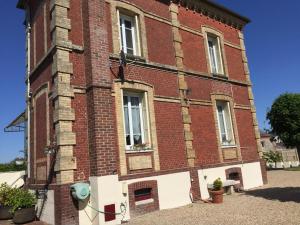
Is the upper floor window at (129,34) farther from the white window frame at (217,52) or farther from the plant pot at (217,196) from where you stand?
the plant pot at (217,196)

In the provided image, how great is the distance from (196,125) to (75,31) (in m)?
6.08

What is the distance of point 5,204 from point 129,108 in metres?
5.48

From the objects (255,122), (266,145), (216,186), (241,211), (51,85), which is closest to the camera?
(241,211)

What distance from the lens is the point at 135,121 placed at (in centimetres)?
1070

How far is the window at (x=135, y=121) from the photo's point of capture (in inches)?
407

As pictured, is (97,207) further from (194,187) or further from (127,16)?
(127,16)

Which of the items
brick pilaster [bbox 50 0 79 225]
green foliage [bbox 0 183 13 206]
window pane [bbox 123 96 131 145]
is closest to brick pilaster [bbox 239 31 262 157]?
window pane [bbox 123 96 131 145]

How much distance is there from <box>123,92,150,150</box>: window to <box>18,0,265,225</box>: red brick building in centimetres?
4

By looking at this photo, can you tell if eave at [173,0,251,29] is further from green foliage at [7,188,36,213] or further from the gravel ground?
green foliage at [7,188,36,213]

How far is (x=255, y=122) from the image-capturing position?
1619 cm

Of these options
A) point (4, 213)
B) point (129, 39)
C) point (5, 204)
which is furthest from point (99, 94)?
point (4, 213)

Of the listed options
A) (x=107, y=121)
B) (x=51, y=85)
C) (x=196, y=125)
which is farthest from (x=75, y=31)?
(x=196, y=125)

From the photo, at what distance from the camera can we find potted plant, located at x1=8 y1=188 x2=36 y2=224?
31.8ft

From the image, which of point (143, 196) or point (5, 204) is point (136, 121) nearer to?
point (143, 196)
